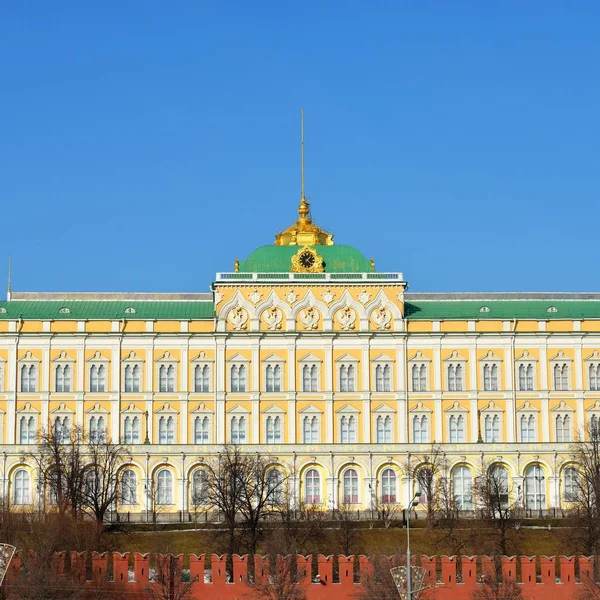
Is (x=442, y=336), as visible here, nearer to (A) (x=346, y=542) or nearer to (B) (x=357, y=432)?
(B) (x=357, y=432)

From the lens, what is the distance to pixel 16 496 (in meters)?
139

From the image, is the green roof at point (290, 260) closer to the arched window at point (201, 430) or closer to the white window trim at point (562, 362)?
the arched window at point (201, 430)

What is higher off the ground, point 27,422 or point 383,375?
point 383,375

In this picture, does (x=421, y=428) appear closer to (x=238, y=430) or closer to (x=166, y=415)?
(x=238, y=430)

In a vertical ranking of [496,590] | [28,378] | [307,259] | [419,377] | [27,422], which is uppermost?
[307,259]

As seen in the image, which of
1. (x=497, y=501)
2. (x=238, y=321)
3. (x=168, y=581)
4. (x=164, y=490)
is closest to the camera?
(x=168, y=581)

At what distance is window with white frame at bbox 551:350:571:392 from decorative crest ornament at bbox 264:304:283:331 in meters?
24.4

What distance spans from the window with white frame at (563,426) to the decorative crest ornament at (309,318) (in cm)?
2264

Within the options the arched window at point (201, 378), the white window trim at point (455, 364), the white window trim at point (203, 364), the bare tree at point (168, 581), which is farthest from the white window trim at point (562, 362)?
the bare tree at point (168, 581)

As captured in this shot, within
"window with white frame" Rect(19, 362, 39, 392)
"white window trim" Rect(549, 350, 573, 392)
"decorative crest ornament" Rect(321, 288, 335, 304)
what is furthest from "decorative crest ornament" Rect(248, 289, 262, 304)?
"white window trim" Rect(549, 350, 573, 392)

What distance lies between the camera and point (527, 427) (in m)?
151

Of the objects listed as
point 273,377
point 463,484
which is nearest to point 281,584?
point 463,484

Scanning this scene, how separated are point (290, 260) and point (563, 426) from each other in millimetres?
28357

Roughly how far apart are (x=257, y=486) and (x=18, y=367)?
105 feet
